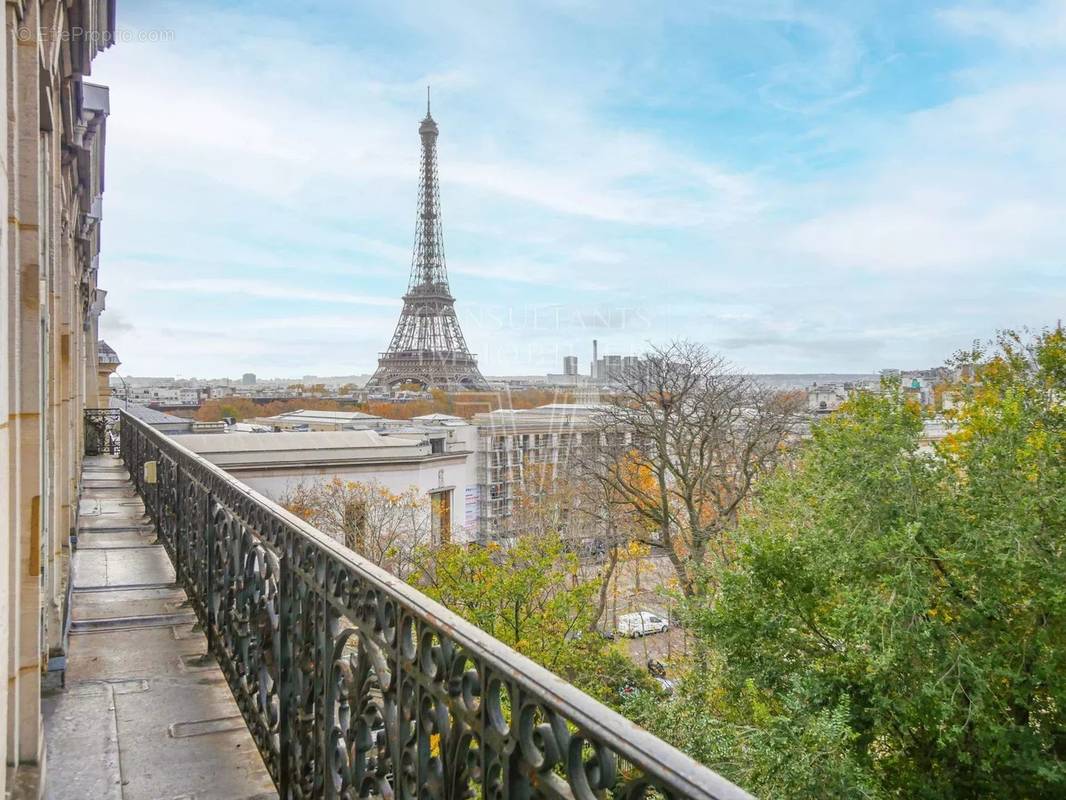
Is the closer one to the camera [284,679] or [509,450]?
[284,679]

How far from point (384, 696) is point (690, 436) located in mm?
15743

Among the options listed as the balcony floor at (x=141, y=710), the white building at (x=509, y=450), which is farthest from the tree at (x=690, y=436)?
the balcony floor at (x=141, y=710)

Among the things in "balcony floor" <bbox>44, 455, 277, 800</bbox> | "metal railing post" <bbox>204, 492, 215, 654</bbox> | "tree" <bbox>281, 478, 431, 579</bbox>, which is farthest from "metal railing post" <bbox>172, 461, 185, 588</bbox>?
"tree" <bbox>281, 478, 431, 579</bbox>

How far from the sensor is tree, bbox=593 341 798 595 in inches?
648

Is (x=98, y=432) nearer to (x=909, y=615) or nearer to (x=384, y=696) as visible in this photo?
(x=909, y=615)

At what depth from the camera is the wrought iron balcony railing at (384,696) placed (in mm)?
932

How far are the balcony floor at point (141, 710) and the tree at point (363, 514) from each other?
45.0 feet

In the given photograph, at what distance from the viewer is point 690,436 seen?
16.8m

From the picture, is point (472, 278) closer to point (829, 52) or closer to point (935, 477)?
point (829, 52)

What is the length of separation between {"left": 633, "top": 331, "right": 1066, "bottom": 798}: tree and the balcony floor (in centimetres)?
621

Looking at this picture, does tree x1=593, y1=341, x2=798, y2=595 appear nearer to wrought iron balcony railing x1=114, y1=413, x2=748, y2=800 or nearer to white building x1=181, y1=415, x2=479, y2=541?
white building x1=181, y1=415, x2=479, y2=541

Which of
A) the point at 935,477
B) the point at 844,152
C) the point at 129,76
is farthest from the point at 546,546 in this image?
the point at 844,152

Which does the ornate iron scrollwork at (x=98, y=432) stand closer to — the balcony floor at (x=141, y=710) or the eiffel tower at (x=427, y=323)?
the balcony floor at (x=141, y=710)

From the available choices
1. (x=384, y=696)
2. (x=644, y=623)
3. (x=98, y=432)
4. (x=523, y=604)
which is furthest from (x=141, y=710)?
(x=644, y=623)
